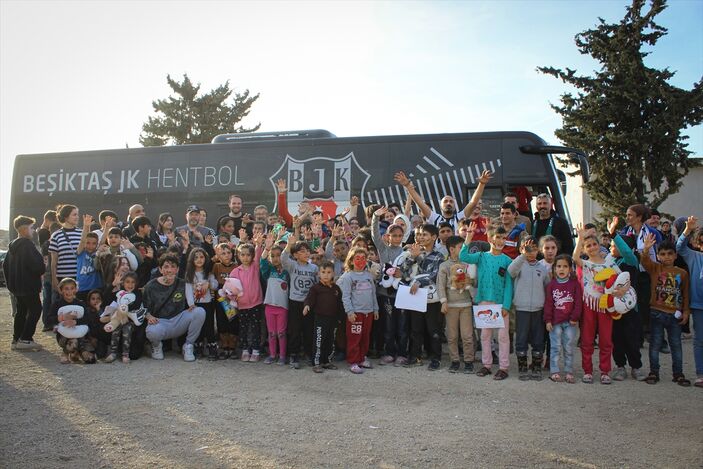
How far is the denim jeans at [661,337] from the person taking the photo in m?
5.90

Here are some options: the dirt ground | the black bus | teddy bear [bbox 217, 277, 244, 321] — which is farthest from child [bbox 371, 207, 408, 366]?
the black bus

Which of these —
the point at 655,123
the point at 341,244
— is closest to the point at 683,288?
the point at 341,244

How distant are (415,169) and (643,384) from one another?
241 inches

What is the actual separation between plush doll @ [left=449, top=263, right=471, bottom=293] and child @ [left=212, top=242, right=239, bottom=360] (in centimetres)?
295

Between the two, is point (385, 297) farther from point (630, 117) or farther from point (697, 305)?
point (630, 117)

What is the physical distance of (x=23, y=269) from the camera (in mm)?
7309

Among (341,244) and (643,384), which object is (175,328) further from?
(643,384)

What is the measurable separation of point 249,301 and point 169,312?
1085 millimetres

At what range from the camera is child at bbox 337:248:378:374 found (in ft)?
21.3

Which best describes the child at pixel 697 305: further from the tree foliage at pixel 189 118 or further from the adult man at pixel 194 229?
the tree foliage at pixel 189 118

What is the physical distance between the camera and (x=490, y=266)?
641 cm

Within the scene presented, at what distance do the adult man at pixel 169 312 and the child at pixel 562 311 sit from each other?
14.3 ft

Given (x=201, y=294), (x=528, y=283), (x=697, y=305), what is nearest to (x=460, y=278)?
(x=528, y=283)

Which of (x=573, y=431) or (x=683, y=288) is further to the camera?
(x=683, y=288)
